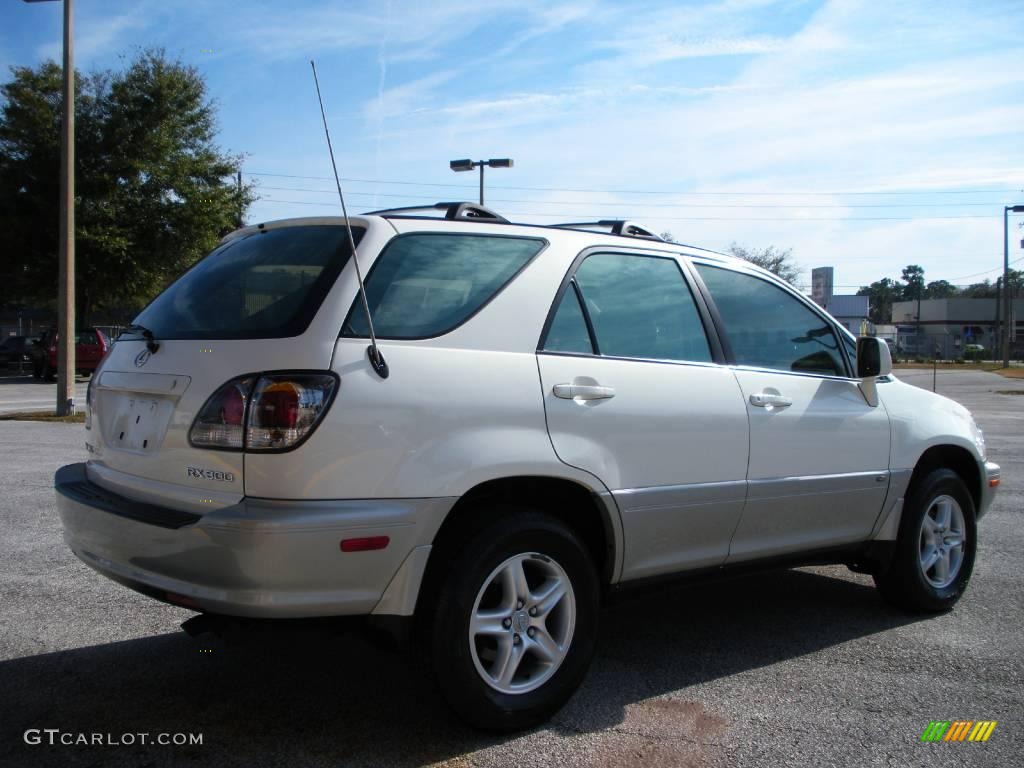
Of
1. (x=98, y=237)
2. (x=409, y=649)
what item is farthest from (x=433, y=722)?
(x=98, y=237)

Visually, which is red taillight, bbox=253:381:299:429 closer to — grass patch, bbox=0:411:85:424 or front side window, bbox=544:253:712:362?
Answer: front side window, bbox=544:253:712:362

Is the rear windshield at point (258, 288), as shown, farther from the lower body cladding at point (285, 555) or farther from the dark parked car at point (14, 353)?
the dark parked car at point (14, 353)

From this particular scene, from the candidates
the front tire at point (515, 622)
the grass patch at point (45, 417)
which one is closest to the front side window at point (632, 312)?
the front tire at point (515, 622)

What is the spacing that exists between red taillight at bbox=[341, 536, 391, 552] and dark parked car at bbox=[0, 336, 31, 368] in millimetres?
37379

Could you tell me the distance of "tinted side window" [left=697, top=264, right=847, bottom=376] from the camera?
424 centimetres

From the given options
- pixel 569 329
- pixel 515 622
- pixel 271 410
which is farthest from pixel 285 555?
pixel 569 329

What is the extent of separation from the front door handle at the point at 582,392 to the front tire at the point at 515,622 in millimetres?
437

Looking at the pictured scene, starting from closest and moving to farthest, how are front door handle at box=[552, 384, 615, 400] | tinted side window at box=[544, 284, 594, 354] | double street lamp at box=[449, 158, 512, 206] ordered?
front door handle at box=[552, 384, 615, 400] < tinted side window at box=[544, 284, 594, 354] < double street lamp at box=[449, 158, 512, 206]

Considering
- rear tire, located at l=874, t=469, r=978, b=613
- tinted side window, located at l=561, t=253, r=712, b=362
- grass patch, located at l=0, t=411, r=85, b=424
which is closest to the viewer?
tinted side window, located at l=561, t=253, r=712, b=362

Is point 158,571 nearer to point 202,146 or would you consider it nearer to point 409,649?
point 409,649

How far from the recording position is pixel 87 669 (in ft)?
12.5

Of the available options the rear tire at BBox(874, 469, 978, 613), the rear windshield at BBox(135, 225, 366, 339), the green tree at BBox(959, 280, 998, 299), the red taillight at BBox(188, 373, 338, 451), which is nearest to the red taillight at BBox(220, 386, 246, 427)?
the red taillight at BBox(188, 373, 338, 451)

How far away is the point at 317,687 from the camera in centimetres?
367

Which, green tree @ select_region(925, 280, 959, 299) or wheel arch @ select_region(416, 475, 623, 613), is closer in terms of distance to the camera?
wheel arch @ select_region(416, 475, 623, 613)
